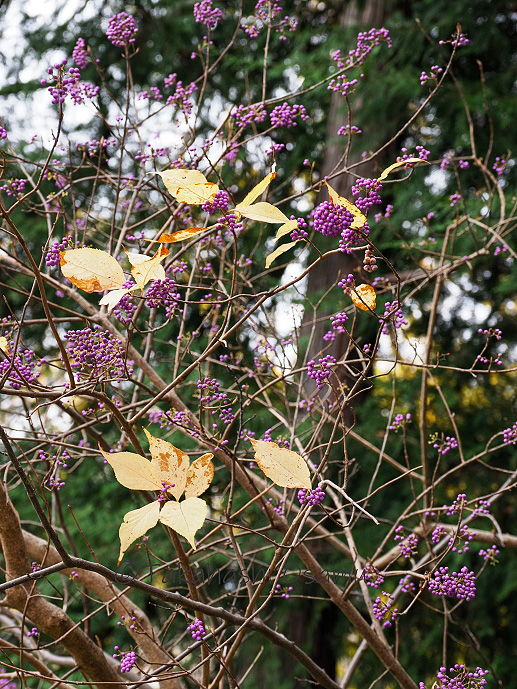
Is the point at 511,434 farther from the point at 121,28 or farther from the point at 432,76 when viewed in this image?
the point at 121,28

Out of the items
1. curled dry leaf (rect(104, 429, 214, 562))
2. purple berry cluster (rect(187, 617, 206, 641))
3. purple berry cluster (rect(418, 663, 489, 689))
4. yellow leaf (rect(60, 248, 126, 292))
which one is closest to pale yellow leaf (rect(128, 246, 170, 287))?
yellow leaf (rect(60, 248, 126, 292))

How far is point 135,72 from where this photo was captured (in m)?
3.62

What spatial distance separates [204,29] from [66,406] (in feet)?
9.95

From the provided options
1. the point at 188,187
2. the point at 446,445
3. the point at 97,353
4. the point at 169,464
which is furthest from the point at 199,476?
the point at 446,445

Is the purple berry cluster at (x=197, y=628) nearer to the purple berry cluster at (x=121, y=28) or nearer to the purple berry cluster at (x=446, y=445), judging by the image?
the purple berry cluster at (x=446, y=445)

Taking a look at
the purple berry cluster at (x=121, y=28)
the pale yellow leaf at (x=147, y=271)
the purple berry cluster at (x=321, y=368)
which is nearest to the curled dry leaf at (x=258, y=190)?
the pale yellow leaf at (x=147, y=271)

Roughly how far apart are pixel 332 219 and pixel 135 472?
32 centimetres

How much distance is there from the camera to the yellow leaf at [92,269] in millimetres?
712

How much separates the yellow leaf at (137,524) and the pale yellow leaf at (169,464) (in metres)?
0.03

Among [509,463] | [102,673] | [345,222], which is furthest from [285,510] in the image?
[509,463]

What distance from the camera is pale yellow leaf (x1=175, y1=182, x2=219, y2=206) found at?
73 centimetres

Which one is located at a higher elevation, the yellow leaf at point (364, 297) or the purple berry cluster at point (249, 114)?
the purple berry cluster at point (249, 114)

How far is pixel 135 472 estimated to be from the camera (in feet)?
2.29

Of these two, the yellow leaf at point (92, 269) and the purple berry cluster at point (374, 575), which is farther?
the purple berry cluster at point (374, 575)
